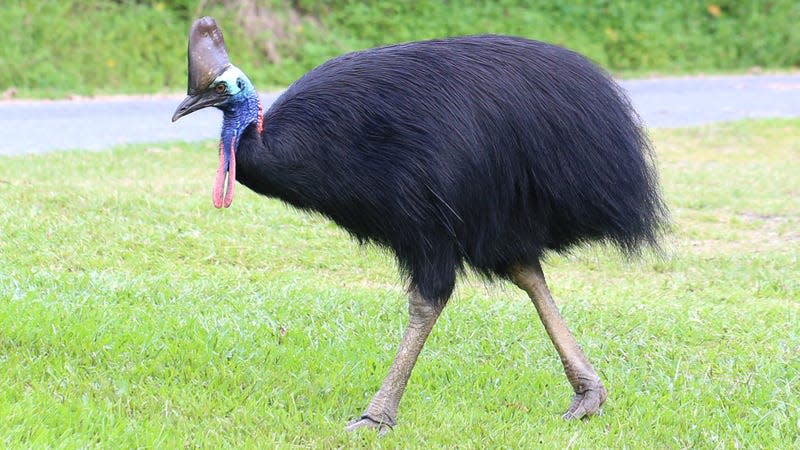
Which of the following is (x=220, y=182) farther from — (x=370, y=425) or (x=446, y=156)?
(x=370, y=425)

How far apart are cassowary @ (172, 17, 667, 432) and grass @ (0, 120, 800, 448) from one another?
0.30m

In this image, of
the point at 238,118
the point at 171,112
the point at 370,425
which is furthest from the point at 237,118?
the point at 171,112

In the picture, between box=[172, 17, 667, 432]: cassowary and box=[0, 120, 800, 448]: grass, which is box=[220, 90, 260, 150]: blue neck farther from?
box=[0, 120, 800, 448]: grass

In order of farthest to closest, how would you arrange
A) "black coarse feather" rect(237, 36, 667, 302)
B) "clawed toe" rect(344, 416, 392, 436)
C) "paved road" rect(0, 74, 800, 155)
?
"paved road" rect(0, 74, 800, 155) → "clawed toe" rect(344, 416, 392, 436) → "black coarse feather" rect(237, 36, 667, 302)

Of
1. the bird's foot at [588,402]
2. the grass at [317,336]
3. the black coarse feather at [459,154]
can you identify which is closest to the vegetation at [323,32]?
the grass at [317,336]

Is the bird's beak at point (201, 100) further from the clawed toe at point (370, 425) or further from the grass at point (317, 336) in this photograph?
the clawed toe at point (370, 425)

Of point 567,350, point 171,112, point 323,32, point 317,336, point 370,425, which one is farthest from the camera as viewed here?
point 323,32

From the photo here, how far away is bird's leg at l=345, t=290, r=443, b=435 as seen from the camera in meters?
3.82

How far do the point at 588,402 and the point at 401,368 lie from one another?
2.27ft

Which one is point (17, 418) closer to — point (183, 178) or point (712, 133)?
point (183, 178)

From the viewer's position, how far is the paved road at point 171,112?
988cm

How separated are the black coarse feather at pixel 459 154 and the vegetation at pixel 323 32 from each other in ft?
30.1

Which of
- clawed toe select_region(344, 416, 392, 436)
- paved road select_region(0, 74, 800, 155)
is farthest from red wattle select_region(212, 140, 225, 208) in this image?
paved road select_region(0, 74, 800, 155)

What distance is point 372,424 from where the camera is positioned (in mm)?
3824
